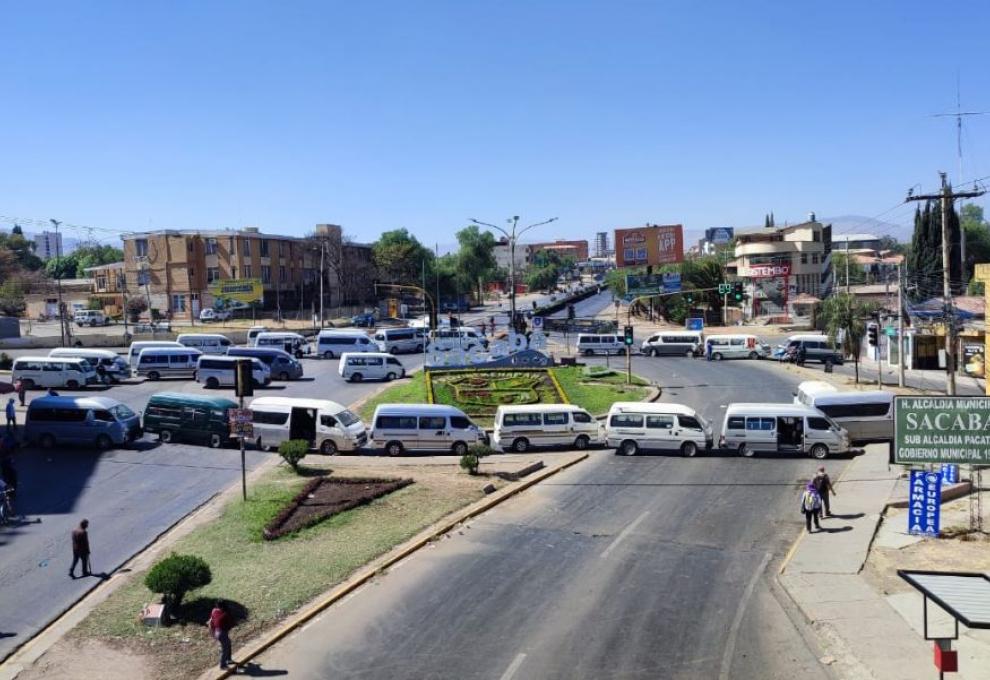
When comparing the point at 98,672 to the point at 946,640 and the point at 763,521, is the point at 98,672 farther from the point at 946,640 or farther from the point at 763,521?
the point at 763,521

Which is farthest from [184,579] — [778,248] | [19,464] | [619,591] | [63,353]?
[778,248]

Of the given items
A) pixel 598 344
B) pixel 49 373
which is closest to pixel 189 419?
pixel 49 373

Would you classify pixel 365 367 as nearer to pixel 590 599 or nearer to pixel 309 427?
pixel 309 427

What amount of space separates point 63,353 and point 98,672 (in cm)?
4027

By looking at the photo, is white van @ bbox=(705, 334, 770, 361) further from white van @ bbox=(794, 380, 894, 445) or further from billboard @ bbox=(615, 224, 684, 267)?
billboard @ bbox=(615, 224, 684, 267)

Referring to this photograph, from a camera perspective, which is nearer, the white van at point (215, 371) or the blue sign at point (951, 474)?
the blue sign at point (951, 474)

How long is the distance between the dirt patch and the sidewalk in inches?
438

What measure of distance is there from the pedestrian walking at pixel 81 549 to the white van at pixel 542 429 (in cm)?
1674

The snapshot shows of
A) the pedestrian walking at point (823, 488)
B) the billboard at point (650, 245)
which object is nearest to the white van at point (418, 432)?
the pedestrian walking at point (823, 488)

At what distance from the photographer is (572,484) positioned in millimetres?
27359

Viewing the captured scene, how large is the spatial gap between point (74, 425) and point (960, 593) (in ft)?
95.4

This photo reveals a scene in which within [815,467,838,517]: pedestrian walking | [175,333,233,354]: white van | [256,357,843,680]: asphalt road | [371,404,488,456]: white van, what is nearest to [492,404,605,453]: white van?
[371,404,488,456]: white van

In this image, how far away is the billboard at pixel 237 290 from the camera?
8669 centimetres

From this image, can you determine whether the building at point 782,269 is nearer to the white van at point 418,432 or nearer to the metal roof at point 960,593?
the white van at point 418,432
